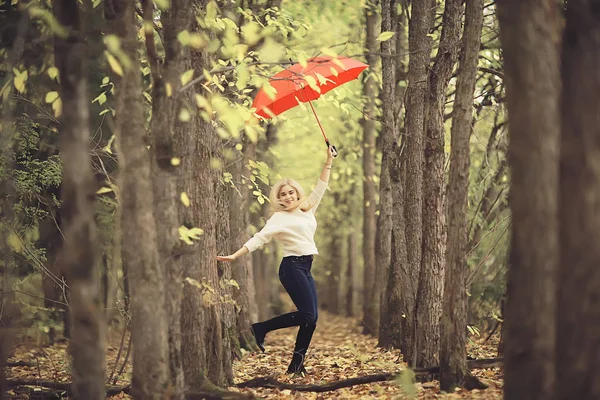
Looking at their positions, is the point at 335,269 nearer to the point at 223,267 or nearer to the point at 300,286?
the point at 223,267

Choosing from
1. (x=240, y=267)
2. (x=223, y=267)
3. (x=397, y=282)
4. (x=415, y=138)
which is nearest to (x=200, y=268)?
(x=223, y=267)

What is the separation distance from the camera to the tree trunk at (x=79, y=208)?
3963 mm

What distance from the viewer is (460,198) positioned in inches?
214

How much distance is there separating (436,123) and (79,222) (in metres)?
3.79

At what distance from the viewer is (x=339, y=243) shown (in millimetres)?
22109

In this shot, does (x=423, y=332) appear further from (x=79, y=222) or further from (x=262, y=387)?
(x=79, y=222)

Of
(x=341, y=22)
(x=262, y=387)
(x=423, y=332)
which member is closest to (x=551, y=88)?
(x=423, y=332)

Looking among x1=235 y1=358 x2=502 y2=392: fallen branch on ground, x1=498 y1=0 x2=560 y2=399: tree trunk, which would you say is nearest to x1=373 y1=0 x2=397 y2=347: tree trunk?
x1=235 y1=358 x2=502 y2=392: fallen branch on ground

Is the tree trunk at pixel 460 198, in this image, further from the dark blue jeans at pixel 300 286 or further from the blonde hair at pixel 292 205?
the blonde hair at pixel 292 205

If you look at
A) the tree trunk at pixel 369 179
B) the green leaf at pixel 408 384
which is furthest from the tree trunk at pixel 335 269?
the green leaf at pixel 408 384

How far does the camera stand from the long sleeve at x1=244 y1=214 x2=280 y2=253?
7039 mm

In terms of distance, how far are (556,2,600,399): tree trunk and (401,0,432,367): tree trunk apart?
3.62m

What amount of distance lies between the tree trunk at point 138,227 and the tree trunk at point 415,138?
3.75 metres

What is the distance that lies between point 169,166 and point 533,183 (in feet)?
8.28
